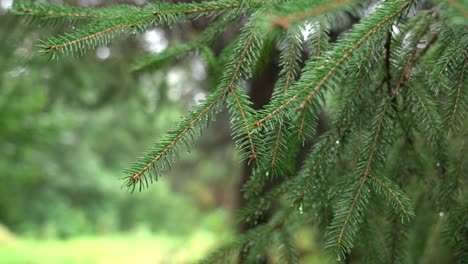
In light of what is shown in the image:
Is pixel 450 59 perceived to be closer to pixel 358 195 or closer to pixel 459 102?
pixel 459 102

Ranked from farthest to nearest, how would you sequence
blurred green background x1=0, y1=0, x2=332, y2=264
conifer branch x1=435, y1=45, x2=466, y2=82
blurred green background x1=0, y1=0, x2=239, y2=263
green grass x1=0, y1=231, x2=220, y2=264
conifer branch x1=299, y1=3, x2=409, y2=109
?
green grass x1=0, y1=231, x2=220, y2=264 < blurred green background x1=0, y1=0, x2=239, y2=263 < blurred green background x1=0, y1=0, x2=332, y2=264 < conifer branch x1=435, y1=45, x2=466, y2=82 < conifer branch x1=299, y1=3, x2=409, y2=109

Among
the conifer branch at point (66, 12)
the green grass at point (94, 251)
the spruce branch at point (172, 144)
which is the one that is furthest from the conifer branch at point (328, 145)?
the green grass at point (94, 251)

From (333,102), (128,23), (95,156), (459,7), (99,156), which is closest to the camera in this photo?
(459,7)

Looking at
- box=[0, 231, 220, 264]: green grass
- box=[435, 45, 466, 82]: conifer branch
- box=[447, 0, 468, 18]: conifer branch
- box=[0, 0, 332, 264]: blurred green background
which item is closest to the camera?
box=[447, 0, 468, 18]: conifer branch

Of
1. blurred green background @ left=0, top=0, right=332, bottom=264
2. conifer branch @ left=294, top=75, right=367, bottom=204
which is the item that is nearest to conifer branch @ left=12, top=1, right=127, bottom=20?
blurred green background @ left=0, top=0, right=332, bottom=264

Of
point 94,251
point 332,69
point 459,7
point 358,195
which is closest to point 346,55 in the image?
point 332,69

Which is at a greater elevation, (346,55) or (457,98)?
(346,55)

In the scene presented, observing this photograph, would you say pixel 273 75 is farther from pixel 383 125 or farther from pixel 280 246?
pixel 383 125

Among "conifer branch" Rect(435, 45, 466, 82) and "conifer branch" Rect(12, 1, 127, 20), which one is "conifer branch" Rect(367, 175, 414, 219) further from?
"conifer branch" Rect(12, 1, 127, 20)

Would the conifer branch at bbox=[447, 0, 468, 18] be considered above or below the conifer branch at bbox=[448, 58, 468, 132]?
above
